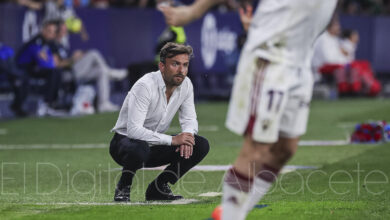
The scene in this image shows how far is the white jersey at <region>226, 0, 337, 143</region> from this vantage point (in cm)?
414

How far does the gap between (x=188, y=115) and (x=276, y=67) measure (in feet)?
7.70

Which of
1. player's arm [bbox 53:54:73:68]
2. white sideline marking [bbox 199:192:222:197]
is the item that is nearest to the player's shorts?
white sideline marking [bbox 199:192:222:197]

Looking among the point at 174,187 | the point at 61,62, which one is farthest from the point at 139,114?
the point at 61,62

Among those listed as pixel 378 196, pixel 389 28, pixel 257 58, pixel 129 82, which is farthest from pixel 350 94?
pixel 257 58

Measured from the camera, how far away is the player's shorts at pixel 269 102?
410cm

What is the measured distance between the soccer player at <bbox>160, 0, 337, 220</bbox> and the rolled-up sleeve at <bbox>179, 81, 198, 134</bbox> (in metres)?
2.18

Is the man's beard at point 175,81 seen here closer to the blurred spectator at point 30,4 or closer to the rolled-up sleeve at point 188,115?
the rolled-up sleeve at point 188,115

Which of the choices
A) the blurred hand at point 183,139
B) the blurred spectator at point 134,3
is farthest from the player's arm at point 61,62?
the blurred hand at point 183,139

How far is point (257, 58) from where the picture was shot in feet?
13.7

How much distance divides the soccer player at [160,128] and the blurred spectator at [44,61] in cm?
906

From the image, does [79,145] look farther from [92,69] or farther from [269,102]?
[269,102]

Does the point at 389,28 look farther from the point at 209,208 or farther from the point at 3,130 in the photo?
the point at 209,208

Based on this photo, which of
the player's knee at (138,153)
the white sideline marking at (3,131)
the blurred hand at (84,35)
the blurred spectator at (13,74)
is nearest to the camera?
the player's knee at (138,153)

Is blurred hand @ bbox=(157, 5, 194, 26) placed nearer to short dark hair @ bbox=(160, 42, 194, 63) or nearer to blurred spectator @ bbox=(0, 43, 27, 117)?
short dark hair @ bbox=(160, 42, 194, 63)
